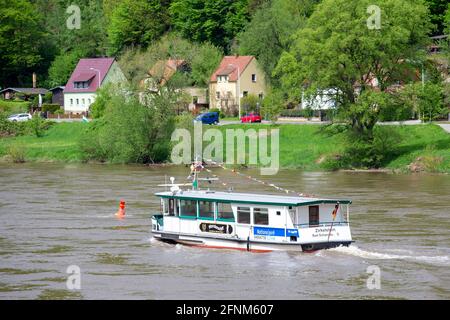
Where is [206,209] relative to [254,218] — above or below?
above

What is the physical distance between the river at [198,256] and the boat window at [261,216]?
166 cm

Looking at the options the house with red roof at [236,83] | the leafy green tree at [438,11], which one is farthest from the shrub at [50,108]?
the leafy green tree at [438,11]

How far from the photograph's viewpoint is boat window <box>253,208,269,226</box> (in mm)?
47125

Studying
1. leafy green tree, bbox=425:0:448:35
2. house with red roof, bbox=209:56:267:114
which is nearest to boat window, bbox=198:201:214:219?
house with red roof, bbox=209:56:267:114

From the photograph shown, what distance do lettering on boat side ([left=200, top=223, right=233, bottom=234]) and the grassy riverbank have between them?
37.1 m

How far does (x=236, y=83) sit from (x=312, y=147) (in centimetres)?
4001

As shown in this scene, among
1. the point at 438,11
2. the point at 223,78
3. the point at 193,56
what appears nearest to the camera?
the point at 223,78

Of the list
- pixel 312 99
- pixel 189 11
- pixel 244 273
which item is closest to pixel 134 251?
pixel 244 273

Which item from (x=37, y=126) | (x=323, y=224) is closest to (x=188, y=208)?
(x=323, y=224)

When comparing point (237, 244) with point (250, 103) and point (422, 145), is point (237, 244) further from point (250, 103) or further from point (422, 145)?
point (250, 103)

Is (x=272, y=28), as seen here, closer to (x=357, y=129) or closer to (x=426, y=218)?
(x=357, y=129)

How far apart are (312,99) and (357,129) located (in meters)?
4.45

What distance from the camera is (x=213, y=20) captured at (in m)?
150

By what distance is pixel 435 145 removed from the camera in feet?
287
